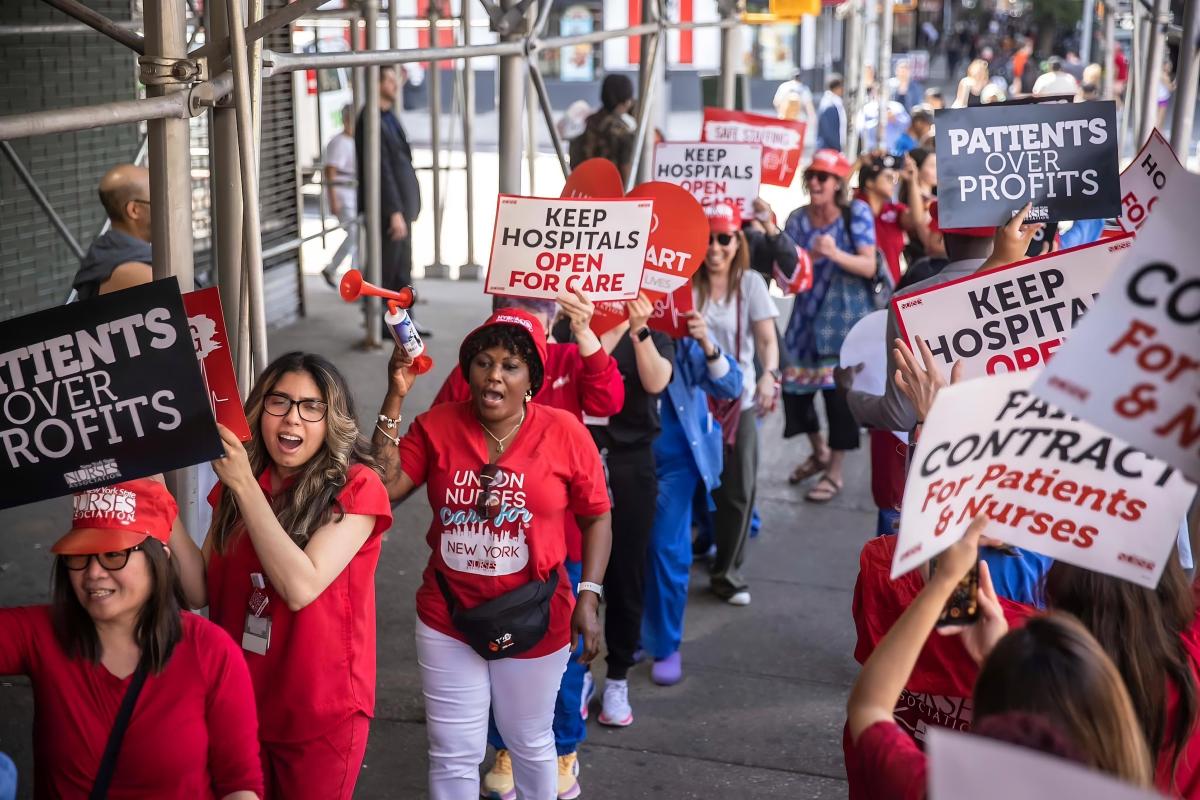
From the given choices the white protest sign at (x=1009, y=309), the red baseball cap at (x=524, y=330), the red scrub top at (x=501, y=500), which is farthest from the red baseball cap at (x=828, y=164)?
the white protest sign at (x=1009, y=309)

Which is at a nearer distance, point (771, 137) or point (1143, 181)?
point (1143, 181)

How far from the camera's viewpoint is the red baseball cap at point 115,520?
276 cm

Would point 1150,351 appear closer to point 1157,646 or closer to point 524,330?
point 1157,646

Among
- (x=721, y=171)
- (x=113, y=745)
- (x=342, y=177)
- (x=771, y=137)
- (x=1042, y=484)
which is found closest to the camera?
→ (x=1042, y=484)

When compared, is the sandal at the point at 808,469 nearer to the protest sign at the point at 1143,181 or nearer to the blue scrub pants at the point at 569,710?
the protest sign at the point at 1143,181

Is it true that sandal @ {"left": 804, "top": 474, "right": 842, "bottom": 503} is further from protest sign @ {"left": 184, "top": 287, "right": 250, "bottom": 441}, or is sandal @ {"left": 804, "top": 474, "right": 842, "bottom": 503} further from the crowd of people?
protest sign @ {"left": 184, "top": 287, "right": 250, "bottom": 441}

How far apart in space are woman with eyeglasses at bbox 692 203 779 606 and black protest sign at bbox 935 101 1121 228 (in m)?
1.44

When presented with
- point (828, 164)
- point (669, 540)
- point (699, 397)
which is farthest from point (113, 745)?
point (828, 164)

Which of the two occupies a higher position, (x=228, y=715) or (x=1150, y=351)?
(x=1150, y=351)

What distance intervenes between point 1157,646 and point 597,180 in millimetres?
3106

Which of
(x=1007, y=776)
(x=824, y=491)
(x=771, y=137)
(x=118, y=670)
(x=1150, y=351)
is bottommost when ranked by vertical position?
(x=824, y=491)

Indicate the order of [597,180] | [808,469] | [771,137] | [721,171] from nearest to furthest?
[597,180] < [721,171] < [808,469] < [771,137]

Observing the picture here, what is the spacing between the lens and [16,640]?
2783 mm

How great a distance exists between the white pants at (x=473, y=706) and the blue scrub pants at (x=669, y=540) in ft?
4.63
